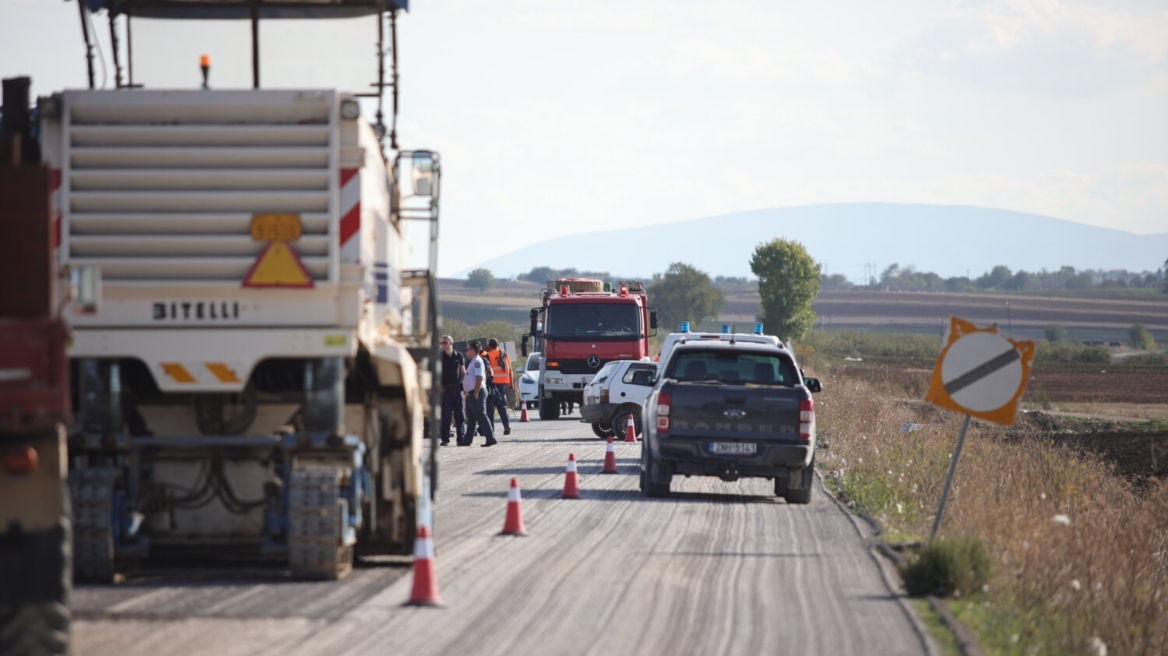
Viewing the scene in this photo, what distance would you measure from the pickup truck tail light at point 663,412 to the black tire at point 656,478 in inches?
17.0

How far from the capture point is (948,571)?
11008 millimetres

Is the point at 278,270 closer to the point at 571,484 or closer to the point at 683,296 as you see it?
the point at 571,484

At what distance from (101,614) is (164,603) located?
519mm

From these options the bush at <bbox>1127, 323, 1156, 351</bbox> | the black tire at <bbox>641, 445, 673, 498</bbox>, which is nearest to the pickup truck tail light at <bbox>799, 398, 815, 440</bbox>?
the black tire at <bbox>641, 445, 673, 498</bbox>

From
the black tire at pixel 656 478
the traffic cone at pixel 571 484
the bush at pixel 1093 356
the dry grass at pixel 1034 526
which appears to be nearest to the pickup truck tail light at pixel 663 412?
the black tire at pixel 656 478

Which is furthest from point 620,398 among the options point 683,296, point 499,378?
point 683,296

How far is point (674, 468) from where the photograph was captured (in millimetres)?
17578

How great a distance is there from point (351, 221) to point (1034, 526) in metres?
7.26

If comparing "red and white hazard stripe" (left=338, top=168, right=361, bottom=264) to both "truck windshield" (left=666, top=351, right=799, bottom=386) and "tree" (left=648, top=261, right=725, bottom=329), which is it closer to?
"truck windshield" (left=666, top=351, right=799, bottom=386)

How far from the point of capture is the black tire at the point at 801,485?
57.3ft

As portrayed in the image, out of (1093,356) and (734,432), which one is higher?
(734,432)

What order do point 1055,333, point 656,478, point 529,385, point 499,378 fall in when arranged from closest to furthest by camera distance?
point 656,478
point 499,378
point 529,385
point 1055,333

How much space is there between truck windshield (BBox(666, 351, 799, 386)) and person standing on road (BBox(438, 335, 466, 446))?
8587 millimetres

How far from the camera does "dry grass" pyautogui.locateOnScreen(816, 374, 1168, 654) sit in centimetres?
1052
